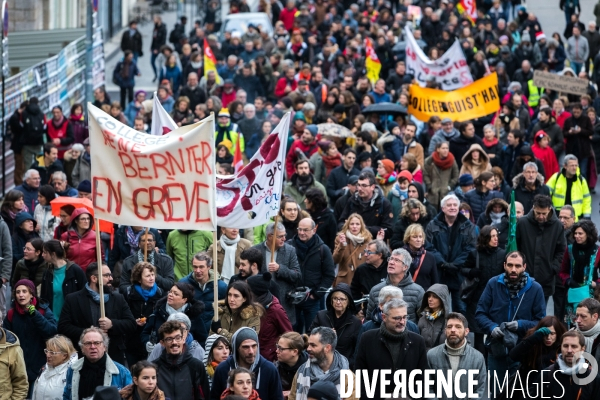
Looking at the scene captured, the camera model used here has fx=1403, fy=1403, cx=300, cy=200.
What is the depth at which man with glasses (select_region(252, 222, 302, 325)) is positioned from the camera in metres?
12.5

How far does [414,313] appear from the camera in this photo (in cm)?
1153

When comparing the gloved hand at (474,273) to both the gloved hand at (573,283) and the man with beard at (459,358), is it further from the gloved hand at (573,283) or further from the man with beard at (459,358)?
the man with beard at (459,358)

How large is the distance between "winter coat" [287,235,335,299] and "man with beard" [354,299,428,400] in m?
3.08

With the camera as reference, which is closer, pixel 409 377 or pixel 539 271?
pixel 409 377

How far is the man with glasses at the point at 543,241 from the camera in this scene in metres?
13.3

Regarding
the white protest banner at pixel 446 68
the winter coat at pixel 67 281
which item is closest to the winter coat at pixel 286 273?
the winter coat at pixel 67 281

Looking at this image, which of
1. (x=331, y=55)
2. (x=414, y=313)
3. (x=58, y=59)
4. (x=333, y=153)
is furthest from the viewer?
(x=331, y=55)

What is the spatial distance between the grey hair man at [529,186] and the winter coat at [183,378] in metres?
6.21

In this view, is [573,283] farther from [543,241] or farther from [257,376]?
[257,376]

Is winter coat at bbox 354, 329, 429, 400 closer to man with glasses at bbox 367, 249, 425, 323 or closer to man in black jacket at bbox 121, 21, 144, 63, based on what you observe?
man with glasses at bbox 367, 249, 425, 323

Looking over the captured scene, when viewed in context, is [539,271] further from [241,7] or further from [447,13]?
[241,7]

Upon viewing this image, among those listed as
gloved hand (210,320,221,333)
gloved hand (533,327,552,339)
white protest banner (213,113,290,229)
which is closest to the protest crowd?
gloved hand (533,327,552,339)

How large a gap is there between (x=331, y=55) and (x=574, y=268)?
15168 millimetres

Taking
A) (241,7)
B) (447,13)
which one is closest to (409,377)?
(447,13)
